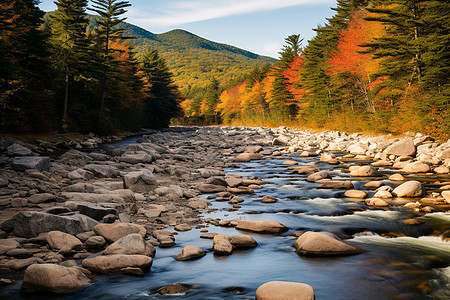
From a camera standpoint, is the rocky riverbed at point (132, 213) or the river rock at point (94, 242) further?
the river rock at point (94, 242)

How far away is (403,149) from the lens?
16.2 metres

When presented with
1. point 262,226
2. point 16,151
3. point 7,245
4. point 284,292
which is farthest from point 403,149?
point 16,151

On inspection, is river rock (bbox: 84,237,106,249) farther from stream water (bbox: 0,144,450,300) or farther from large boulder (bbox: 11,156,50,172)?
large boulder (bbox: 11,156,50,172)

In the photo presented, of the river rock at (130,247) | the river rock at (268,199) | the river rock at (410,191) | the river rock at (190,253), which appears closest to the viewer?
the river rock at (130,247)

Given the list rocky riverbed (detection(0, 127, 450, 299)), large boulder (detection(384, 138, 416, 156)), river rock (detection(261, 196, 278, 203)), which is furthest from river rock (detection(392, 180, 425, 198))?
large boulder (detection(384, 138, 416, 156))

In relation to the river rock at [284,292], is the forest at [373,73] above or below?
above

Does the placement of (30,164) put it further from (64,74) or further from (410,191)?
(64,74)

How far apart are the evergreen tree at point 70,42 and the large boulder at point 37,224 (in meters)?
25.3

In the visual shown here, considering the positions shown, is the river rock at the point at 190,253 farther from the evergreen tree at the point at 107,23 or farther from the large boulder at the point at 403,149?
the evergreen tree at the point at 107,23

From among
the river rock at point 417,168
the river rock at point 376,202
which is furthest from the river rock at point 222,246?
the river rock at point 417,168

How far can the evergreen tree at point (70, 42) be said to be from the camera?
28.8 metres

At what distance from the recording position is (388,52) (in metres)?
20.0

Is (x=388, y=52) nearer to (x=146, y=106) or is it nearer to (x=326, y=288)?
(x=326, y=288)

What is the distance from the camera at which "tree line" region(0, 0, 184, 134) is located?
2062 centimetres
